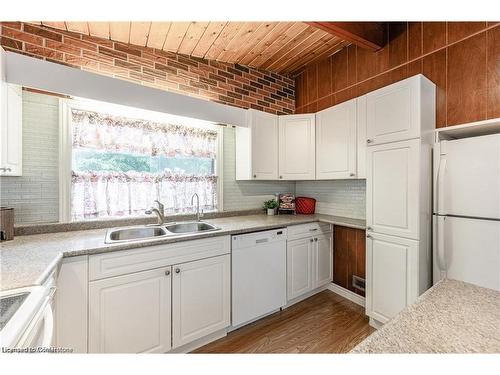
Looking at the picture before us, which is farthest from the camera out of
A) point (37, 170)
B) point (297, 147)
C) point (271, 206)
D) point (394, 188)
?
point (271, 206)

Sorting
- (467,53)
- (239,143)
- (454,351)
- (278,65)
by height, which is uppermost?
(278,65)

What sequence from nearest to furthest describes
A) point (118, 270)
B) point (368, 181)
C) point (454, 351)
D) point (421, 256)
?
1. point (454, 351)
2. point (118, 270)
3. point (421, 256)
4. point (368, 181)

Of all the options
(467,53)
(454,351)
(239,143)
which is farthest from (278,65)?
(454,351)

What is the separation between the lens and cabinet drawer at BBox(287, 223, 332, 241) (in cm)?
235

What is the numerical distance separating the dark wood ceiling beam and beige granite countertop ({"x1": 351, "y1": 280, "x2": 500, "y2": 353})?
77.2 inches

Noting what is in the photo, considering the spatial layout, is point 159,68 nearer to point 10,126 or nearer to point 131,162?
point 131,162

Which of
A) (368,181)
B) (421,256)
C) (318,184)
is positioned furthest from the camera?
(318,184)

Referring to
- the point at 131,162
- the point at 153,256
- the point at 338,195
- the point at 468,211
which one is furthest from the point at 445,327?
the point at 131,162

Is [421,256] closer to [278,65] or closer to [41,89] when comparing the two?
[278,65]

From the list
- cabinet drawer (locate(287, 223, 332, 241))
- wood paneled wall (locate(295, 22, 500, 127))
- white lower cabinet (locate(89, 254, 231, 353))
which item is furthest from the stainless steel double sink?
wood paneled wall (locate(295, 22, 500, 127))

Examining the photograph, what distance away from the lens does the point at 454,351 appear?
20.6 inches

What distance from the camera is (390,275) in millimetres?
1871

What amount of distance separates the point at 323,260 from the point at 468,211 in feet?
4.89

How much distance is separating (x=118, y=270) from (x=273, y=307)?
1484 mm
